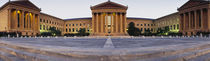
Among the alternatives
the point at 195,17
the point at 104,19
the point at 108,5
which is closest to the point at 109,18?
the point at 104,19

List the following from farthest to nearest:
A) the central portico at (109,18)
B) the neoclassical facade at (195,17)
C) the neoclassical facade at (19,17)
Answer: the central portico at (109,18), the neoclassical facade at (195,17), the neoclassical facade at (19,17)

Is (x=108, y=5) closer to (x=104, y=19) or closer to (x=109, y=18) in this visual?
(x=109, y=18)

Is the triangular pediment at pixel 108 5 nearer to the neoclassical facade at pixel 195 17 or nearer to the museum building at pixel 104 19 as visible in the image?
the museum building at pixel 104 19

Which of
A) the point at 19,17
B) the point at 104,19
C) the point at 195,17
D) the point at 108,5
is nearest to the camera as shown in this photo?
the point at 19,17

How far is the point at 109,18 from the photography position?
54.0 meters

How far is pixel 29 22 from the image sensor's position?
47.7 meters

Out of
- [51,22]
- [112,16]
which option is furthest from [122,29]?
[51,22]

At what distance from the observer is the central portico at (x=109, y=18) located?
167 ft

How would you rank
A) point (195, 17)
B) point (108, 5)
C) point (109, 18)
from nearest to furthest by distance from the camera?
1. point (195, 17)
2. point (108, 5)
3. point (109, 18)

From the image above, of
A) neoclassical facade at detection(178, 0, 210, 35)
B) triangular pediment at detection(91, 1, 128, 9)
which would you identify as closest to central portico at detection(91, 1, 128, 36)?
triangular pediment at detection(91, 1, 128, 9)

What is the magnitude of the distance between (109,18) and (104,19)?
2.51 metres

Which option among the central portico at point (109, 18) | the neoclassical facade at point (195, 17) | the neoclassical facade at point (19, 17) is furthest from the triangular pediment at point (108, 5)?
the neoclassical facade at point (195, 17)

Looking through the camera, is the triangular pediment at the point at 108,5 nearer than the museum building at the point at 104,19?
No

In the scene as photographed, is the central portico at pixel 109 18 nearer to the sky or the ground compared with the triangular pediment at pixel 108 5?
nearer to the ground
